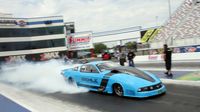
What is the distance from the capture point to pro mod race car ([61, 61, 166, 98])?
8.90 meters

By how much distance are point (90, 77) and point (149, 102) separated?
3176 millimetres

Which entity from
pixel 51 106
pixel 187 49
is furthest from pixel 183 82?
pixel 187 49

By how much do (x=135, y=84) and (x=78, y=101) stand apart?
7.43 feet

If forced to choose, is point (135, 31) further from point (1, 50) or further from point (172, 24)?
point (1, 50)

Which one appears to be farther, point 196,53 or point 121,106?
point 196,53

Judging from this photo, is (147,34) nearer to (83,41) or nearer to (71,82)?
(83,41)

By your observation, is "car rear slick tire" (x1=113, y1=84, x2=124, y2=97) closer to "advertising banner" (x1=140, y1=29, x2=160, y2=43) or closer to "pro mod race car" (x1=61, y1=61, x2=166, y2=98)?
"pro mod race car" (x1=61, y1=61, x2=166, y2=98)

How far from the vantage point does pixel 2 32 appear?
188 feet

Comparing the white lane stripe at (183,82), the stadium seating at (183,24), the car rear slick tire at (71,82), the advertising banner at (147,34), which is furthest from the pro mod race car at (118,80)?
the advertising banner at (147,34)

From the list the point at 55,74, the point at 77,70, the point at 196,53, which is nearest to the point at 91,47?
the point at 196,53

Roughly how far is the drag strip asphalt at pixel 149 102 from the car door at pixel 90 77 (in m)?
0.41

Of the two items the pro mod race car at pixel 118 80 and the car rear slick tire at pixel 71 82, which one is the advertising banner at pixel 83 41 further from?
the pro mod race car at pixel 118 80

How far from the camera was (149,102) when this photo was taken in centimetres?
841

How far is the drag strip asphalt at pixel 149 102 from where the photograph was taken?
759 cm
